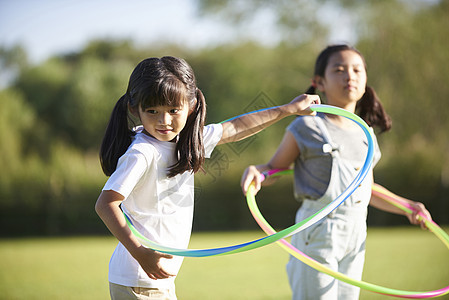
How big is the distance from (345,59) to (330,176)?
2.38 feet

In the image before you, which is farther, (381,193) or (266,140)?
(266,140)

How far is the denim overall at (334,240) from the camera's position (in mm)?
3084

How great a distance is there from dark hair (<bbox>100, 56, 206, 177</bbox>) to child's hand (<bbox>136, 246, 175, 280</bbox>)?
0.37m

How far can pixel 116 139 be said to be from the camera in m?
2.41

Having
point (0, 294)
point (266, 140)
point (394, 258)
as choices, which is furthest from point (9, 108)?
point (394, 258)

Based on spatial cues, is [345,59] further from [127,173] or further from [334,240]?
[127,173]

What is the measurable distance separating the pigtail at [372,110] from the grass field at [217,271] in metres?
2.48

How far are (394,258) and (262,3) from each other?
1490cm

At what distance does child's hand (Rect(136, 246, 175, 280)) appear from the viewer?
2129 millimetres

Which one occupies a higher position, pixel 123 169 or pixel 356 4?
pixel 356 4

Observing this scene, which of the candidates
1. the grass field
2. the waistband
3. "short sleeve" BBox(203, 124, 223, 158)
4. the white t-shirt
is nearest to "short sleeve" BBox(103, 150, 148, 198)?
the white t-shirt

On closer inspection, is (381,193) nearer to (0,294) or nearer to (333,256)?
(333,256)

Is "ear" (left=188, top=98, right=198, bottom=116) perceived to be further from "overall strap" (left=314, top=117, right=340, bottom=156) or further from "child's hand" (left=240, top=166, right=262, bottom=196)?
"overall strap" (left=314, top=117, right=340, bottom=156)

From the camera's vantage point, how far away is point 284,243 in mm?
2947
